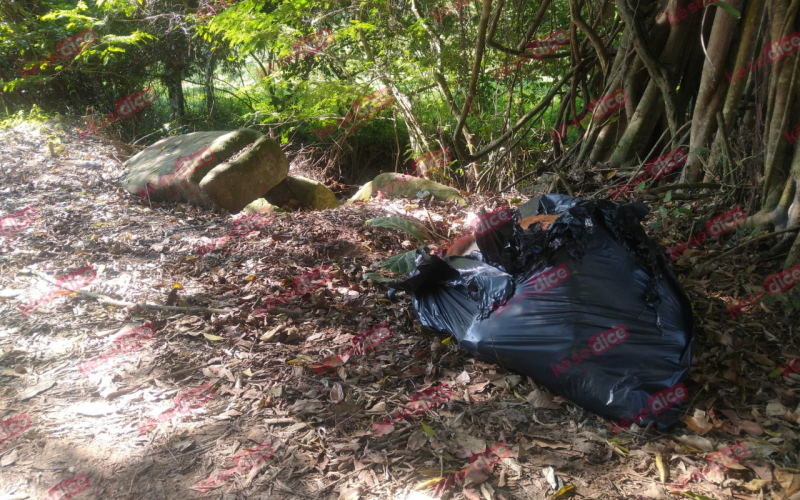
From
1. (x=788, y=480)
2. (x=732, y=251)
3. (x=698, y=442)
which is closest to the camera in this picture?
(x=788, y=480)

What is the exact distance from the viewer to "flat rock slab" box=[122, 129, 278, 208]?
4.79 m

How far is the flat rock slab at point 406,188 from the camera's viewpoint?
15.8 ft

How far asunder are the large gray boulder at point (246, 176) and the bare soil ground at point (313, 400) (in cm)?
160

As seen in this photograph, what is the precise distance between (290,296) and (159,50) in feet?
24.3

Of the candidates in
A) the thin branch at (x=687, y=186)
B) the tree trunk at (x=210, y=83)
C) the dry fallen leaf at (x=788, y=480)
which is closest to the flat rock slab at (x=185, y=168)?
the tree trunk at (x=210, y=83)

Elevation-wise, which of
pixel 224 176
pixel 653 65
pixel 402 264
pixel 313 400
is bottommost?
pixel 313 400

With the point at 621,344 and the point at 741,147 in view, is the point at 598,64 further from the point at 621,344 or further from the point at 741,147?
the point at 621,344

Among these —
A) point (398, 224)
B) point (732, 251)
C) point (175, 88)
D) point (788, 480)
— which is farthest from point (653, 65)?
point (175, 88)

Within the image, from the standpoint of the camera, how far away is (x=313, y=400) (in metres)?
2.03

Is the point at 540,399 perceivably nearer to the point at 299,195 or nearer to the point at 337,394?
the point at 337,394

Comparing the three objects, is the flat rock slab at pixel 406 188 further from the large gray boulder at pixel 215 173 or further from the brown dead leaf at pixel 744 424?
the brown dead leaf at pixel 744 424

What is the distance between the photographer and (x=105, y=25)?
7426mm

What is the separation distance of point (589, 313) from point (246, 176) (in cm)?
391

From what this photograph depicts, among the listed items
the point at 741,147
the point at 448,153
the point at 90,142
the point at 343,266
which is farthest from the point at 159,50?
the point at 741,147
